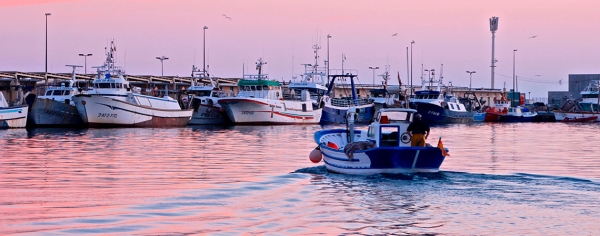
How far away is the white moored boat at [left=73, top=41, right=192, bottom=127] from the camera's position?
196 feet

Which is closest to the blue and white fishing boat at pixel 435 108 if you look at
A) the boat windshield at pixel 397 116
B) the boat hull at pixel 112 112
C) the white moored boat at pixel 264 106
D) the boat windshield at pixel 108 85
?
the white moored boat at pixel 264 106

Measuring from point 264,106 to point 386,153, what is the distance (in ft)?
159

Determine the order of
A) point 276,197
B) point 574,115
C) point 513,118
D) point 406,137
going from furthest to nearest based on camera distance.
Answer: point 513,118
point 574,115
point 406,137
point 276,197

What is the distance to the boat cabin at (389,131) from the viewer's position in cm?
2458

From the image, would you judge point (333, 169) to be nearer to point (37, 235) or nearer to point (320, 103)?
point (37, 235)

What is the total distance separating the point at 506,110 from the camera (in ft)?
331

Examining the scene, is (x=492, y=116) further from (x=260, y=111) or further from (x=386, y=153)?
(x=386, y=153)

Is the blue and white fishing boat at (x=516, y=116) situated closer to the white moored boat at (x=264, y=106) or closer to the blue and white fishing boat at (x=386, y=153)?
the white moored boat at (x=264, y=106)

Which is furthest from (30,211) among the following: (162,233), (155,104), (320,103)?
(320,103)

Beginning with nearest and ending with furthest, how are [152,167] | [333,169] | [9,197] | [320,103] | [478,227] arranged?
1. [478,227]
2. [9,197]
3. [333,169]
4. [152,167]
5. [320,103]

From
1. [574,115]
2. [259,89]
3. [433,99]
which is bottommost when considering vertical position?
[574,115]

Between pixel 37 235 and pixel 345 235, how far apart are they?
5064 millimetres

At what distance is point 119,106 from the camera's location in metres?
60.6

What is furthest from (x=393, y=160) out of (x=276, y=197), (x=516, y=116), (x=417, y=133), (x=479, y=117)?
(x=516, y=116)
